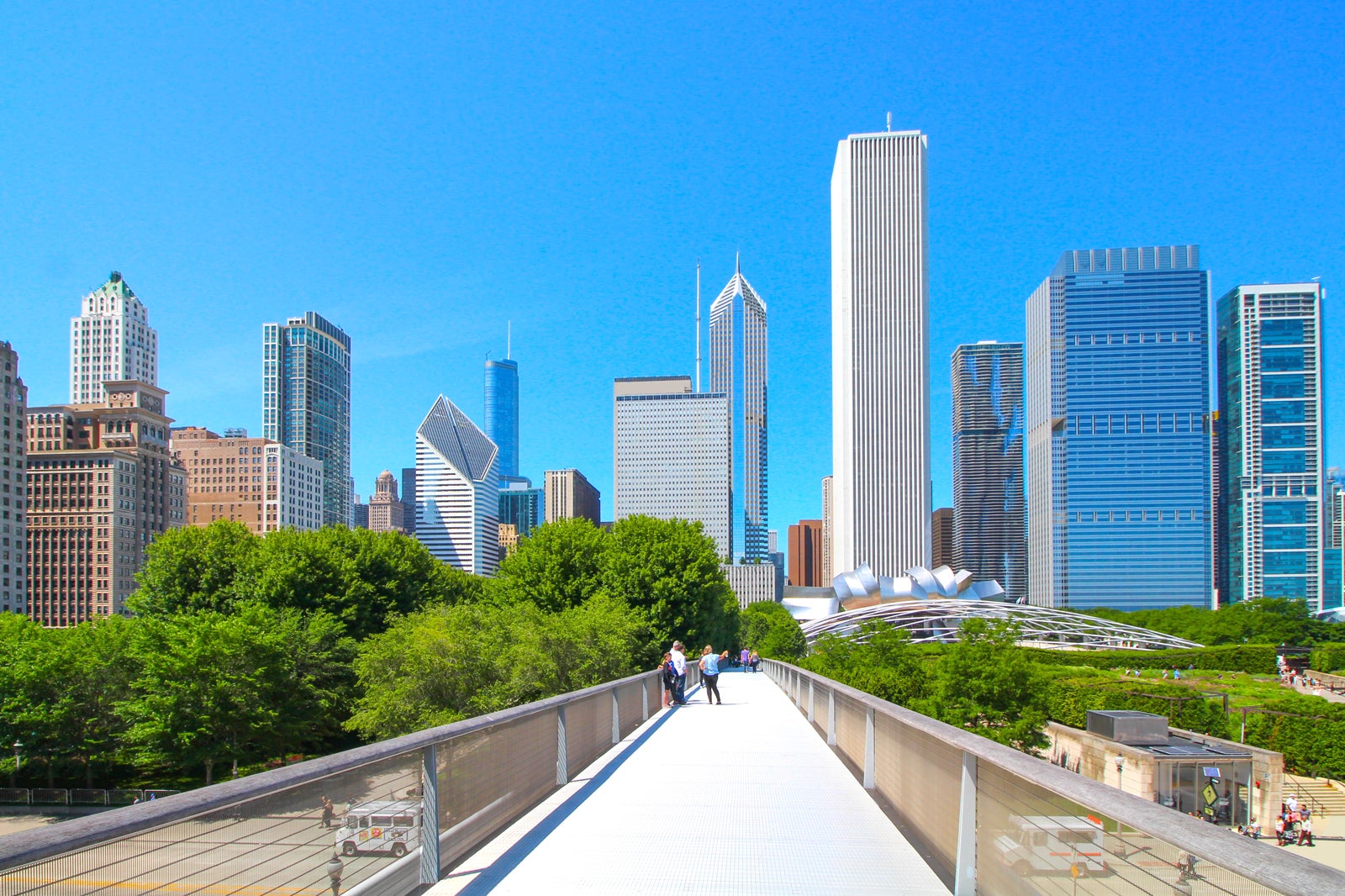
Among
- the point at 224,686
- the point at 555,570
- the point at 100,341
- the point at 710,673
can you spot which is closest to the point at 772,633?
the point at 555,570

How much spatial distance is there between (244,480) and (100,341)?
4123 centimetres

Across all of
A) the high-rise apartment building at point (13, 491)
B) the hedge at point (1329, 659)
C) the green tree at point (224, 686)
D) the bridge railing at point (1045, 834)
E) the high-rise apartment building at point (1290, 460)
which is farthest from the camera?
the high-rise apartment building at point (1290, 460)

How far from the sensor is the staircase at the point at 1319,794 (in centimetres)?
3497

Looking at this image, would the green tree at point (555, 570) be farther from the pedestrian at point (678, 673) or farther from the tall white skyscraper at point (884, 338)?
the tall white skyscraper at point (884, 338)

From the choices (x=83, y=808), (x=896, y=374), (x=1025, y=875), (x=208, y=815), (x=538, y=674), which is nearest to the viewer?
(x=208, y=815)

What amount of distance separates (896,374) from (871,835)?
505ft

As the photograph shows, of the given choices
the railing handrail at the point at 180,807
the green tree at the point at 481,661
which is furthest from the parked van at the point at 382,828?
the green tree at the point at 481,661

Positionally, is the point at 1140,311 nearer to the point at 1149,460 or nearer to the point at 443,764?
the point at 1149,460

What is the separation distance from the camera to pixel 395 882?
15.8 feet

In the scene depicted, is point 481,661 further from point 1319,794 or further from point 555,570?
point 1319,794

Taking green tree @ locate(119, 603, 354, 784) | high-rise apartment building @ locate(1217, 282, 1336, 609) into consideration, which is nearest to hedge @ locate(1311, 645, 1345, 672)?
green tree @ locate(119, 603, 354, 784)

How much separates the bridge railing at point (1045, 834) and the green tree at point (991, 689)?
80.0ft

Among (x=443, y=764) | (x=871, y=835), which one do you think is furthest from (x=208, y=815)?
(x=871, y=835)

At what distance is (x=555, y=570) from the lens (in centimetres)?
4719
